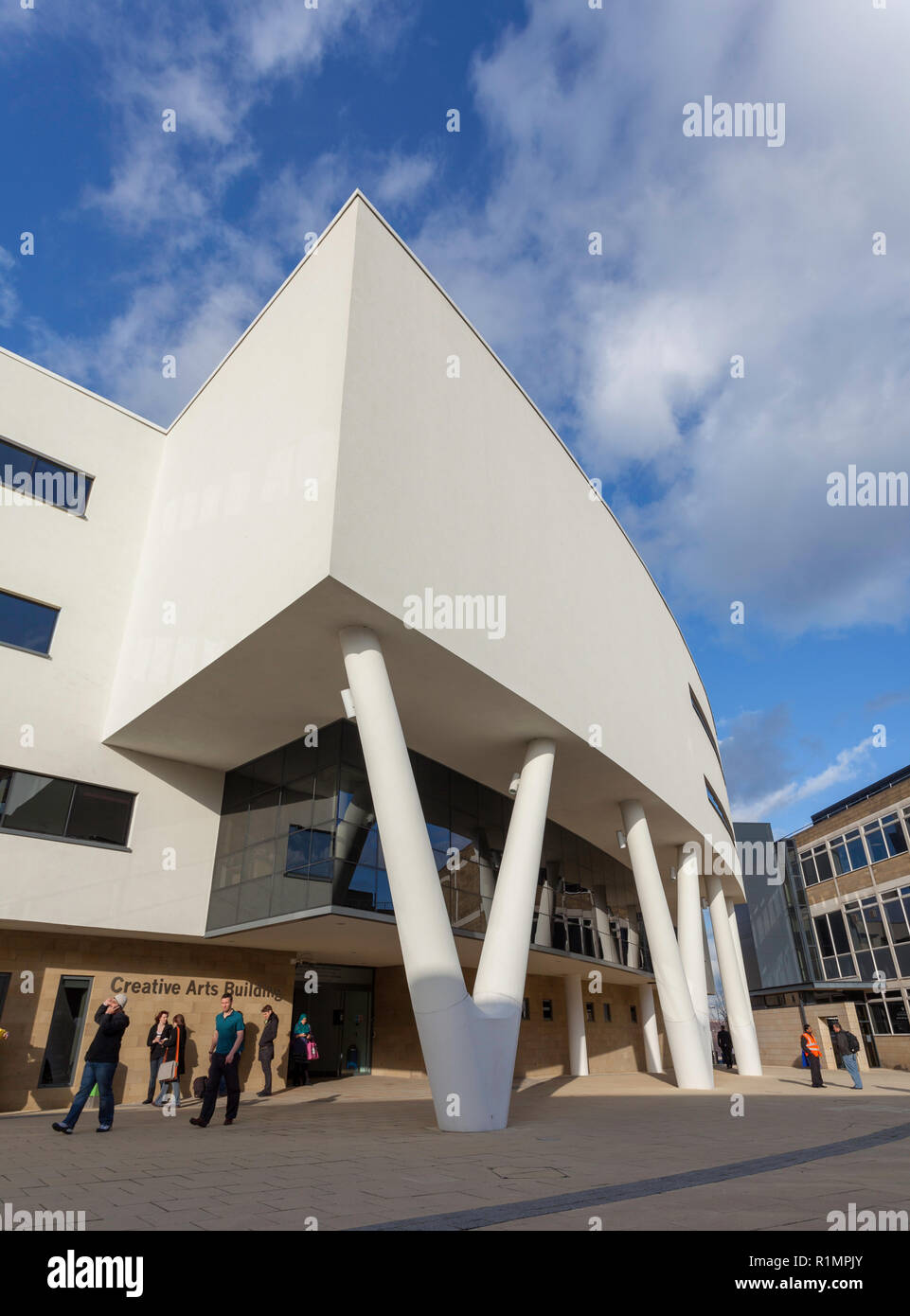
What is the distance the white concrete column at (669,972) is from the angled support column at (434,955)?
265 inches

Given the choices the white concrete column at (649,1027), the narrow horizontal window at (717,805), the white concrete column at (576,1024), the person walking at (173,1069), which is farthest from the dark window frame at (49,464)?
the white concrete column at (649,1027)

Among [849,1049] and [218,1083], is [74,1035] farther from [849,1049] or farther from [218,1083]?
[849,1049]

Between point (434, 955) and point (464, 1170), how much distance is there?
449 cm

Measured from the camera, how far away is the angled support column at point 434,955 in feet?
35.2

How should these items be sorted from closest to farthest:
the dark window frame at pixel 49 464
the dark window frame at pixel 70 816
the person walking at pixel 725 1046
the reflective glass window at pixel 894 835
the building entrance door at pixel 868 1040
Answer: the dark window frame at pixel 70 816
the dark window frame at pixel 49 464
the person walking at pixel 725 1046
the building entrance door at pixel 868 1040
the reflective glass window at pixel 894 835

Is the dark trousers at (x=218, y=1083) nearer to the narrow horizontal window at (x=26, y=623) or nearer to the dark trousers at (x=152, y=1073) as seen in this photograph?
the dark trousers at (x=152, y=1073)

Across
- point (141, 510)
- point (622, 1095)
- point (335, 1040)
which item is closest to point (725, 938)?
point (622, 1095)

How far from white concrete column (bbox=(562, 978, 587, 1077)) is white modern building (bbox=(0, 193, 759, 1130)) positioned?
837 centimetres

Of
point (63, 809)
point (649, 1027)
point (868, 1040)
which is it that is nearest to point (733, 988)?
point (649, 1027)

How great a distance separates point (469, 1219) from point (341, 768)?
1143cm

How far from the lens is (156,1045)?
15.2 meters

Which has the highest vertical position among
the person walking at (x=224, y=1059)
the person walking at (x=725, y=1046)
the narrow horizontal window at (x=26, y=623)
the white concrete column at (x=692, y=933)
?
the narrow horizontal window at (x=26, y=623)

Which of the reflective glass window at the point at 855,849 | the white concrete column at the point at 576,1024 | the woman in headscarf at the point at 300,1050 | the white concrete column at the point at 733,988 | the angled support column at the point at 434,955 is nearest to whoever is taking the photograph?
the angled support column at the point at 434,955
